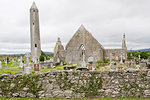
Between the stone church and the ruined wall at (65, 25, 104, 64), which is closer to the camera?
the stone church

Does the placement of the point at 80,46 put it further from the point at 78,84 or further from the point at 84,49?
the point at 78,84

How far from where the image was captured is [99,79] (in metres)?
6.60

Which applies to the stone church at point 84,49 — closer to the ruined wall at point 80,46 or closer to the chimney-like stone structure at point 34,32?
the ruined wall at point 80,46

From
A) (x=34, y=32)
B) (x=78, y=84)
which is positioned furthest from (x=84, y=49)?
(x=34, y=32)

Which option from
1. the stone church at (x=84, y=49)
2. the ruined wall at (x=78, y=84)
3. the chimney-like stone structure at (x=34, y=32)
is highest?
the chimney-like stone structure at (x=34, y=32)

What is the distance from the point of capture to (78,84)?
6.62m

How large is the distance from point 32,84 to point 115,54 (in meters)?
24.0

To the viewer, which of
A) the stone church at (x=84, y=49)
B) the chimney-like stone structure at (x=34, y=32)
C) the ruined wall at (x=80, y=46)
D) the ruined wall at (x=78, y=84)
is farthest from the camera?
the chimney-like stone structure at (x=34, y=32)

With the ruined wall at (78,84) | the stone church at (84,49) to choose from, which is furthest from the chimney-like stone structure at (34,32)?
the ruined wall at (78,84)

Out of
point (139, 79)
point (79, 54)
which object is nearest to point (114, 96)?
point (139, 79)

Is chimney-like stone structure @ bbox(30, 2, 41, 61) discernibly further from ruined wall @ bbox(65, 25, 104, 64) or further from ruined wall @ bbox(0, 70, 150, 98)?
ruined wall @ bbox(0, 70, 150, 98)

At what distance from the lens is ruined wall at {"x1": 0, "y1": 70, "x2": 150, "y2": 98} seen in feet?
21.1

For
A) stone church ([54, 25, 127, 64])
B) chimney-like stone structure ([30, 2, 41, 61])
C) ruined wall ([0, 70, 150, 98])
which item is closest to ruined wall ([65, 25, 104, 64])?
stone church ([54, 25, 127, 64])

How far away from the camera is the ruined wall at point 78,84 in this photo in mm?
6418
